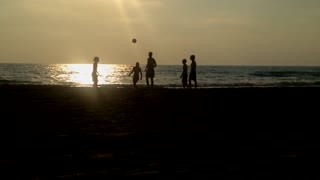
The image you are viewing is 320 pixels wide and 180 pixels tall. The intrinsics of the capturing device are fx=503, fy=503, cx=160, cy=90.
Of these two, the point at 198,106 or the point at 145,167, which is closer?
the point at 145,167

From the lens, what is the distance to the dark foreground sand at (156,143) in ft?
17.9

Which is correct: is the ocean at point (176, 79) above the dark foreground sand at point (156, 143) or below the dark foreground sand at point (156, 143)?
below

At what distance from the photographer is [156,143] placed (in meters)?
7.45

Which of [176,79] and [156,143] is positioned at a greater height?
[156,143]

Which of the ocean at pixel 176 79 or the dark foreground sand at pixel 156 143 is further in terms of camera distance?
the ocean at pixel 176 79

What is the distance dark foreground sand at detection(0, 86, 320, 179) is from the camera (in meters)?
5.46

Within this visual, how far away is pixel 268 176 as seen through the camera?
16.9 feet

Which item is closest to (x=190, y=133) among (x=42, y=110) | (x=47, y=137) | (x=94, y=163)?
(x=47, y=137)

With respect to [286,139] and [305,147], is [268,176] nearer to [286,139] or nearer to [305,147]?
[305,147]

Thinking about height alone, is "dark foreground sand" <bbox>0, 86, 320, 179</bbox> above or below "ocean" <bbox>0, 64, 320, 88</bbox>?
above

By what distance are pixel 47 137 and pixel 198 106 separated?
740cm

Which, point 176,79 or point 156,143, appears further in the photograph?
point 176,79

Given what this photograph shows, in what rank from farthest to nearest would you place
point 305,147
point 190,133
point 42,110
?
point 42,110 → point 190,133 → point 305,147

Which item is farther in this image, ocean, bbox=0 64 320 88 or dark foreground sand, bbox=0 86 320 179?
ocean, bbox=0 64 320 88
